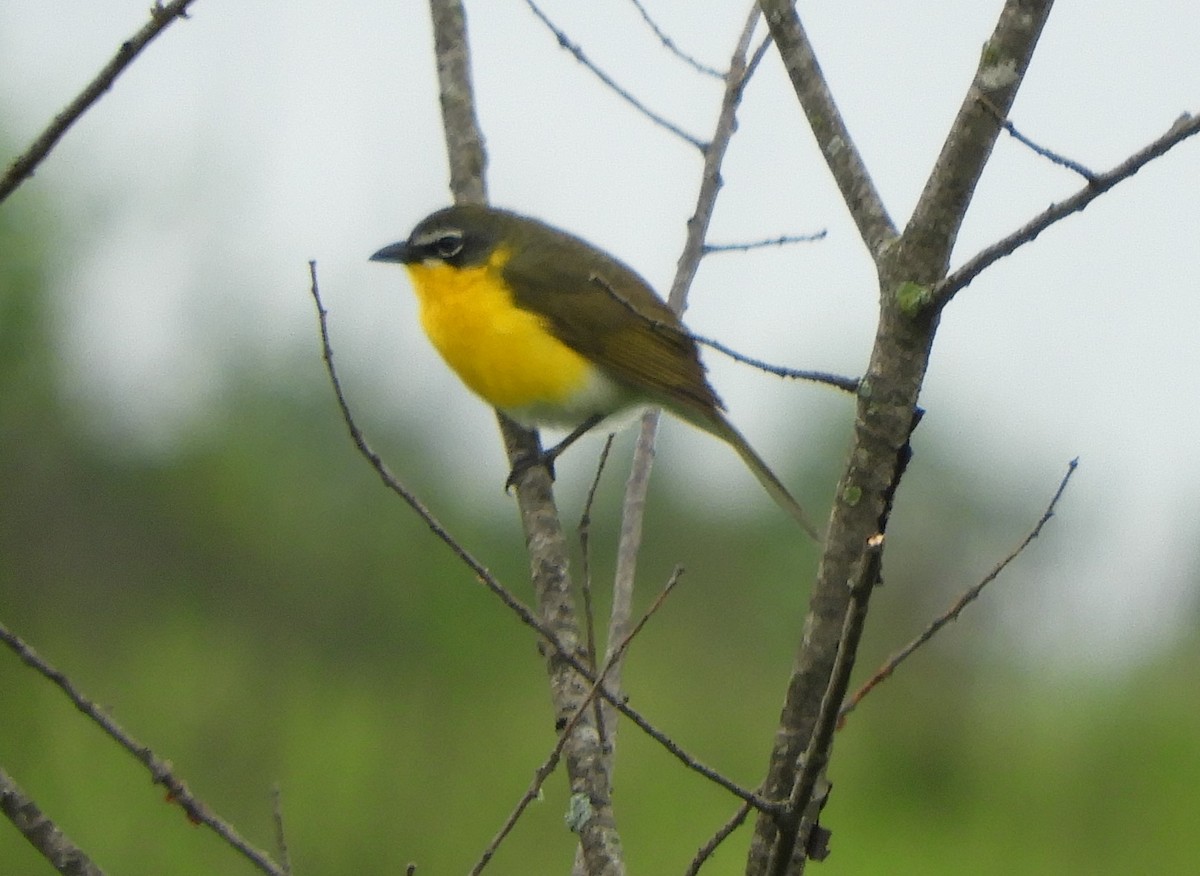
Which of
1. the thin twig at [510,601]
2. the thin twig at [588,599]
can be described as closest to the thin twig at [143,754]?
the thin twig at [510,601]

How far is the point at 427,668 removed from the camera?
72.2 ft

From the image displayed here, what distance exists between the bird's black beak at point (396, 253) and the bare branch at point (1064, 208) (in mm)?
3320

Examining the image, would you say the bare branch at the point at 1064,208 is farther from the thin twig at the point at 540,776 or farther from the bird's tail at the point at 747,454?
the bird's tail at the point at 747,454

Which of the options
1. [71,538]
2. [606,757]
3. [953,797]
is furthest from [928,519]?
[606,757]

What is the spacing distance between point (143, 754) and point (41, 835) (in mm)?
188

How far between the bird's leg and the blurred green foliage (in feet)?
41.8

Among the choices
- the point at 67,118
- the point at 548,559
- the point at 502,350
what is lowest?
the point at 67,118

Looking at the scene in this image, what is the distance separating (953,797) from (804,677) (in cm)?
2159

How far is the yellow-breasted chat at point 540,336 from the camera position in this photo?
4.93 m

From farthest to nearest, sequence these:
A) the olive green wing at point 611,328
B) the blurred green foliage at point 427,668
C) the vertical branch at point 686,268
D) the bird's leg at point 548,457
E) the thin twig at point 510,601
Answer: the blurred green foliage at point 427,668 < the olive green wing at point 611,328 < the bird's leg at point 548,457 < the vertical branch at point 686,268 < the thin twig at point 510,601

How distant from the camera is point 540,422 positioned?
4.88 metres

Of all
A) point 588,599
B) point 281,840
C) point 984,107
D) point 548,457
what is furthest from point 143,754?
point 548,457

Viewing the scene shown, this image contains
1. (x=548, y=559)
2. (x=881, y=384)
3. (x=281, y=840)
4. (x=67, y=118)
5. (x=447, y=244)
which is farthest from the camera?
(x=447, y=244)

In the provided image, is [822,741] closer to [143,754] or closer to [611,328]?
[143,754]
